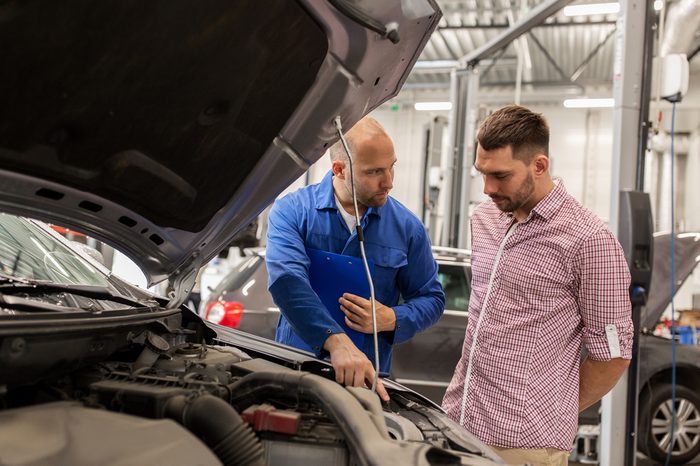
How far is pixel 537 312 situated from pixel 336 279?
0.70 metres

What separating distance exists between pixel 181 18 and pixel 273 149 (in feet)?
1.87

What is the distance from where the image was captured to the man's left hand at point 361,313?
2.33 meters

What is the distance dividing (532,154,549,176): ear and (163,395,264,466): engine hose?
1.29 m

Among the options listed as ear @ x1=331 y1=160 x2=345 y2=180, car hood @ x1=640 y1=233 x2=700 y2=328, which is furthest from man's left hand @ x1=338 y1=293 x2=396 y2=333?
car hood @ x1=640 y1=233 x2=700 y2=328

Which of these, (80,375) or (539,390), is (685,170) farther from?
(80,375)

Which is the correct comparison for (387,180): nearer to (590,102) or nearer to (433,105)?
(590,102)

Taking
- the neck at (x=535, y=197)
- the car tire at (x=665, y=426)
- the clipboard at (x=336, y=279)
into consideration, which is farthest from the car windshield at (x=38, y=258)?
the car tire at (x=665, y=426)

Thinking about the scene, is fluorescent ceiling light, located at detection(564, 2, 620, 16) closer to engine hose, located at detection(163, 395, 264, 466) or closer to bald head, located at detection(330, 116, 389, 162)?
bald head, located at detection(330, 116, 389, 162)

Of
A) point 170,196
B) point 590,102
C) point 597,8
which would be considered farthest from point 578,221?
point 590,102

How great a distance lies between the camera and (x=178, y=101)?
5.69ft

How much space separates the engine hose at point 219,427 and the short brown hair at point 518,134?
1.24m

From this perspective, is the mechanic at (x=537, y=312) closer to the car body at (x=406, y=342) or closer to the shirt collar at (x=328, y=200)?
the shirt collar at (x=328, y=200)

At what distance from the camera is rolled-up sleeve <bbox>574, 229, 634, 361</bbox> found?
206cm

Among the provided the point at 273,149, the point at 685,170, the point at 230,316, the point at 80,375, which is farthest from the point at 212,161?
the point at 685,170
